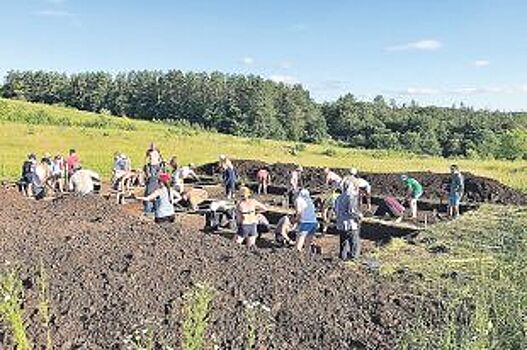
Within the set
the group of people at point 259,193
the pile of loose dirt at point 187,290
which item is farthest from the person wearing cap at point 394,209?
the pile of loose dirt at point 187,290

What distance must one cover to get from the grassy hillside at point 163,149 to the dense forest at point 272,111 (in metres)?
18.0

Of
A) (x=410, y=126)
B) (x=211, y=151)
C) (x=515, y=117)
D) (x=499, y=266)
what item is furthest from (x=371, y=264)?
(x=515, y=117)

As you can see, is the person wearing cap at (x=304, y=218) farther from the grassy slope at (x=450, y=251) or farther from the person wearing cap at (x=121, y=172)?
the person wearing cap at (x=121, y=172)

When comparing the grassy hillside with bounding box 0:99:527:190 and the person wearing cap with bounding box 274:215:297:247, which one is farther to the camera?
the grassy hillside with bounding box 0:99:527:190

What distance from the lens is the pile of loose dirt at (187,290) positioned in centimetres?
841

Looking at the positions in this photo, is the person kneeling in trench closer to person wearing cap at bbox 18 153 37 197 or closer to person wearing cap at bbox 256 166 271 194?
person wearing cap at bbox 18 153 37 197

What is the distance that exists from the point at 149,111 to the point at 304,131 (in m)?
27.9

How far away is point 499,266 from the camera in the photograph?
33.2 feet

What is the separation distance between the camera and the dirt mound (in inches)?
1038

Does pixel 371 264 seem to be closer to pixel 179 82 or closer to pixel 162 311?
pixel 162 311

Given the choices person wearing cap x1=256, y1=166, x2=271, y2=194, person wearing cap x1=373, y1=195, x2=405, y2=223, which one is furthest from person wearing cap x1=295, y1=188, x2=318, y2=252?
person wearing cap x1=256, y1=166, x2=271, y2=194

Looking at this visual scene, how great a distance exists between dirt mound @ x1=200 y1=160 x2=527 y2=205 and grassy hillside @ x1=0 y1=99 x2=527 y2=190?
5513mm

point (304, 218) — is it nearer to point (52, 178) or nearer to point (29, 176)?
→ point (29, 176)

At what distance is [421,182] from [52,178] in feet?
45.4
